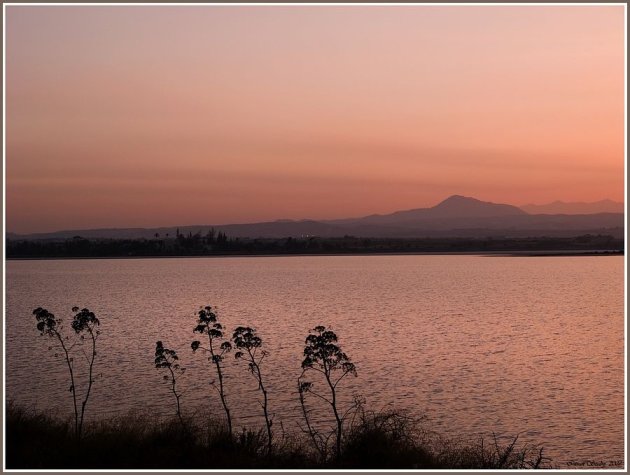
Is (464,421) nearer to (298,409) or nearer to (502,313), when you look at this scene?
(298,409)

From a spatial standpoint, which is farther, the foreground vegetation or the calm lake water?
the calm lake water

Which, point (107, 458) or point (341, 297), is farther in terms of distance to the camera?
point (341, 297)

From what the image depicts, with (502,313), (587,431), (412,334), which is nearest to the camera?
(587,431)

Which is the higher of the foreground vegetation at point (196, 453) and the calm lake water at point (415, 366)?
the foreground vegetation at point (196, 453)

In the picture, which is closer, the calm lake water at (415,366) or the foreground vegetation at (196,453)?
the foreground vegetation at (196,453)

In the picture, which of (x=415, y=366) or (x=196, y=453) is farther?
(x=415, y=366)

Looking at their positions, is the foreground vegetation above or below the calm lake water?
above

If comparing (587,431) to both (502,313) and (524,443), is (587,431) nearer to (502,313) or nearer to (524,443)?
(524,443)

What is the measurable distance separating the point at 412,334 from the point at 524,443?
29738mm

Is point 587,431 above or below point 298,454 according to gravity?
below

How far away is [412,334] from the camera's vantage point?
177ft

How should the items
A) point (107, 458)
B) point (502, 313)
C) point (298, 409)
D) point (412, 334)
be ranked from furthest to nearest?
point (502, 313)
point (412, 334)
point (298, 409)
point (107, 458)

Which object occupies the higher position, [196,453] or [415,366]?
[196,453]

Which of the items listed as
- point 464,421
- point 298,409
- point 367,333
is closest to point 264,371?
point 298,409
